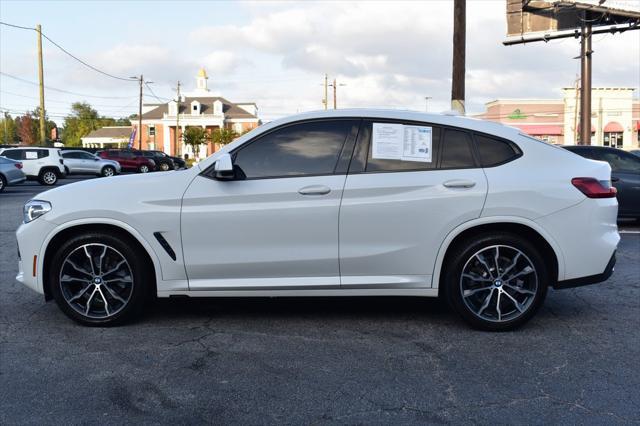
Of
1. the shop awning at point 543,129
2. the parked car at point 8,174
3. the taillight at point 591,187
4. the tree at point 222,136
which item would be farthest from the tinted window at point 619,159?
the tree at point 222,136

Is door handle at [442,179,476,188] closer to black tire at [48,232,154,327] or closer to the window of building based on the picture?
black tire at [48,232,154,327]

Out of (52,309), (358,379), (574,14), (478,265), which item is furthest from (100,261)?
(574,14)

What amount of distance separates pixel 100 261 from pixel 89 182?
2.18ft

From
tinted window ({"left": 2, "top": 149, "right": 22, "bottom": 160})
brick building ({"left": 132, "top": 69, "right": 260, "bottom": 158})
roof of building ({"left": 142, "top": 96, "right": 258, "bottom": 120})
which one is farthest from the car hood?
roof of building ({"left": 142, "top": 96, "right": 258, "bottom": 120})

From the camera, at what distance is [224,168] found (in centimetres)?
443

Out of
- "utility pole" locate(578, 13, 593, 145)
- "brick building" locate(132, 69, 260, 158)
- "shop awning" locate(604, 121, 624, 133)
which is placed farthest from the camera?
"brick building" locate(132, 69, 260, 158)

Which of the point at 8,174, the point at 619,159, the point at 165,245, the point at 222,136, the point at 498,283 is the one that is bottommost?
the point at 498,283

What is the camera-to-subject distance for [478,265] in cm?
457

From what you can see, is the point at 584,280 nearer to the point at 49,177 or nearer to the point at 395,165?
the point at 395,165

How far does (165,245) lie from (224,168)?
749 millimetres

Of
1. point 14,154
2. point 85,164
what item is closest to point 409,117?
point 14,154

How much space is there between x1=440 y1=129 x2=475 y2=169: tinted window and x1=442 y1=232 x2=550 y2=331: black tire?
1.87 feet

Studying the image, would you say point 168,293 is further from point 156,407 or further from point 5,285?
point 5,285

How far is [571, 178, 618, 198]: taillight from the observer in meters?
4.56
